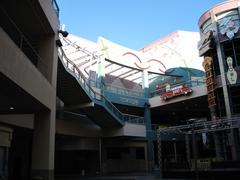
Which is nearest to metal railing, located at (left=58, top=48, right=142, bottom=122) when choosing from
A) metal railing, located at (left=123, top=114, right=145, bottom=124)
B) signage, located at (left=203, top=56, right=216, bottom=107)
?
metal railing, located at (left=123, top=114, right=145, bottom=124)

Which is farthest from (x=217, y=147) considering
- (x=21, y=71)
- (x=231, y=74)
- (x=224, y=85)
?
(x=21, y=71)

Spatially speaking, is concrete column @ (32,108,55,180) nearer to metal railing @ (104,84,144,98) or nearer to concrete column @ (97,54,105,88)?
concrete column @ (97,54,105,88)

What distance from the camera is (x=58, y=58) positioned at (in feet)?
68.5

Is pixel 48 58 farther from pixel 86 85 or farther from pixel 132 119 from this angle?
pixel 132 119

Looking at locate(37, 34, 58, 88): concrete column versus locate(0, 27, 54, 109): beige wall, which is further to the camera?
locate(37, 34, 58, 88): concrete column

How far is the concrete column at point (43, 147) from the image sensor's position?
17438 mm

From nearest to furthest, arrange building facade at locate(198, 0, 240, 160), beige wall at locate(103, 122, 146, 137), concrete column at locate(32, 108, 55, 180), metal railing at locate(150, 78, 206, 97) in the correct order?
1. concrete column at locate(32, 108, 55, 180)
2. building facade at locate(198, 0, 240, 160)
3. beige wall at locate(103, 122, 146, 137)
4. metal railing at locate(150, 78, 206, 97)

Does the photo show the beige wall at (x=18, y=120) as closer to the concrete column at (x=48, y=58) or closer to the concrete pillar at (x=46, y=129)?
the concrete pillar at (x=46, y=129)

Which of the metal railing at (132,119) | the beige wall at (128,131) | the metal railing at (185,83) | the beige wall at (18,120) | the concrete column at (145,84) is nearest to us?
the beige wall at (18,120)

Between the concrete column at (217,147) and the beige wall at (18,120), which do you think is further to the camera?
the concrete column at (217,147)

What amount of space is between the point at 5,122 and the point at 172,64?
3622 centimetres

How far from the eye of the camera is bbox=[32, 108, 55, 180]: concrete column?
57.2 ft

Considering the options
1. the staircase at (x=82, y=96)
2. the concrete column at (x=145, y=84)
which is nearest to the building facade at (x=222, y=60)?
the staircase at (x=82, y=96)

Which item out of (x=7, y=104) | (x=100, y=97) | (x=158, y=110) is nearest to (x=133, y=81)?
(x=158, y=110)
